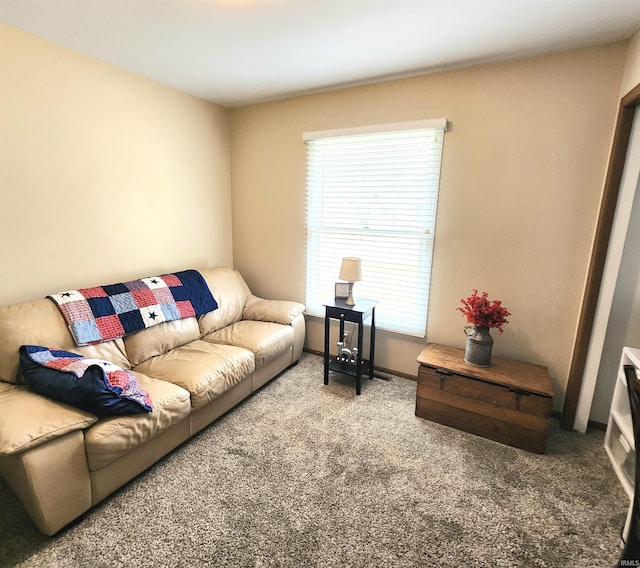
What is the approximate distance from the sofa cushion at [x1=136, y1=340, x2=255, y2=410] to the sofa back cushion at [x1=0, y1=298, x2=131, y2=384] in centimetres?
34

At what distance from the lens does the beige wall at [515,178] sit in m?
2.15

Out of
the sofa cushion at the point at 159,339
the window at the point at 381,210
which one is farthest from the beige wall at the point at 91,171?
the window at the point at 381,210

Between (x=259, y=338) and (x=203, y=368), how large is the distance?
59cm

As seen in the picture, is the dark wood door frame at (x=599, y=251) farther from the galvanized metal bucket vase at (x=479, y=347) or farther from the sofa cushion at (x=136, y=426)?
the sofa cushion at (x=136, y=426)

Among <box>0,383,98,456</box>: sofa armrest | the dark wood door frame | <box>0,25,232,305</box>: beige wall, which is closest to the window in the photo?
the dark wood door frame

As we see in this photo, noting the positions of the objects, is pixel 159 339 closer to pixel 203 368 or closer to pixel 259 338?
pixel 203 368

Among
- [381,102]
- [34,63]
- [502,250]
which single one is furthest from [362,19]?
[34,63]

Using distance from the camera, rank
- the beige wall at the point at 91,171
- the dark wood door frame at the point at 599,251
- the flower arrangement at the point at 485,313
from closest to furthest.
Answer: the dark wood door frame at the point at 599,251, the beige wall at the point at 91,171, the flower arrangement at the point at 485,313

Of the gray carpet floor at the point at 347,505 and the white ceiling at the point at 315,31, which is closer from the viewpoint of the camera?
the gray carpet floor at the point at 347,505

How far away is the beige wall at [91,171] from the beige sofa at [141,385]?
1.32 ft

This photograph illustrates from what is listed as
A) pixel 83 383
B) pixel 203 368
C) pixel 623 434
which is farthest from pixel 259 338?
pixel 623 434

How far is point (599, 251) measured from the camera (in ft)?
6.84

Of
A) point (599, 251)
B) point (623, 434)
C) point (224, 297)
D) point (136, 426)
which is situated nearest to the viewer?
point (136, 426)

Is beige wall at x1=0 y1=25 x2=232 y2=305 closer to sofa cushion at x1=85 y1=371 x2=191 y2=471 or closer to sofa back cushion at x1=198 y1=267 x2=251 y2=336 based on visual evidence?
sofa back cushion at x1=198 y1=267 x2=251 y2=336
